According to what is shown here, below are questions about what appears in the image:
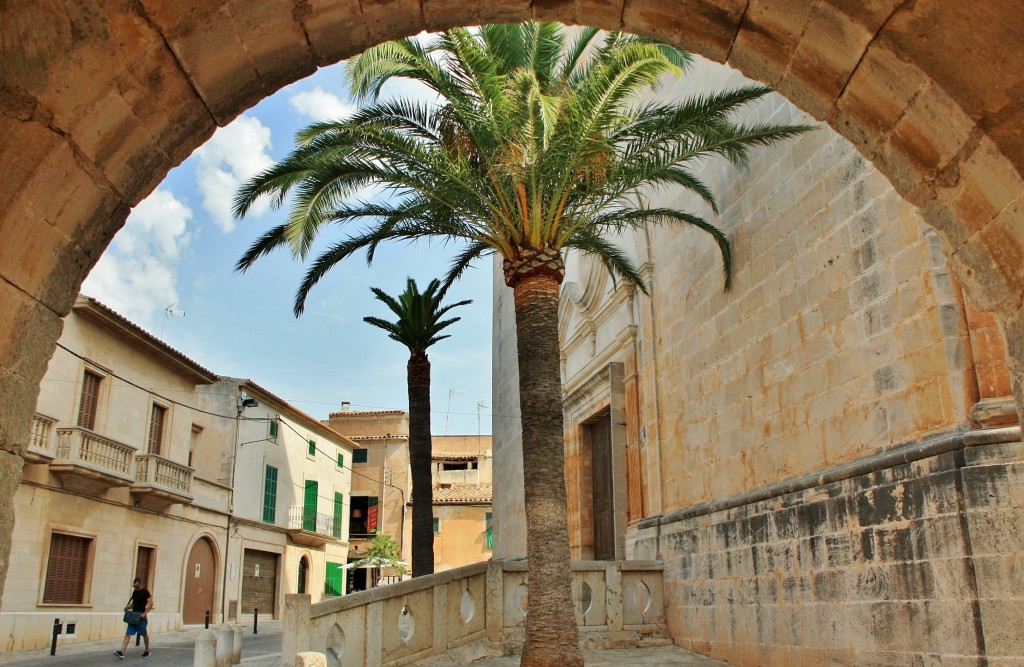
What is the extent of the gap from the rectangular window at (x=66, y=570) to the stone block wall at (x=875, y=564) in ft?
42.6

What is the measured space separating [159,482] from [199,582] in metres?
4.30

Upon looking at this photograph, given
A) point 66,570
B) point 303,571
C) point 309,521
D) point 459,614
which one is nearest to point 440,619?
point 459,614

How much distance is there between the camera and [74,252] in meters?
3.08

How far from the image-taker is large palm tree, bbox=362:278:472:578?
13.6m

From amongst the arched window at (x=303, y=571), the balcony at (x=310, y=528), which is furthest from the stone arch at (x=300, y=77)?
the arched window at (x=303, y=571)

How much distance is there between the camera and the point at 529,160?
8.98 metres

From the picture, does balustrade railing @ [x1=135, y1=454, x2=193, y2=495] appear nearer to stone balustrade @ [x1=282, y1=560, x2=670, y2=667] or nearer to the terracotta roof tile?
stone balustrade @ [x1=282, y1=560, x2=670, y2=667]

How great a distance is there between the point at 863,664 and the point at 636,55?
246 inches

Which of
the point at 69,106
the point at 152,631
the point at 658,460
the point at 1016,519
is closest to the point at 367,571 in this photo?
the point at 152,631

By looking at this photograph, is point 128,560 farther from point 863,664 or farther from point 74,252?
point 74,252

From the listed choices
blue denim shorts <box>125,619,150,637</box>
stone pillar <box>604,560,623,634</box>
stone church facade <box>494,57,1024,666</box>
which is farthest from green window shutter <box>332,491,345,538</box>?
stone pillar <box>604,560,623,634</box>

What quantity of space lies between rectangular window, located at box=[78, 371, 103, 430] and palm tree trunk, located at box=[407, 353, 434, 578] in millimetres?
8327

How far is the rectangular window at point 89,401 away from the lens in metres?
18.2

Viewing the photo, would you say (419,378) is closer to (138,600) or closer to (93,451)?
(138,600)
